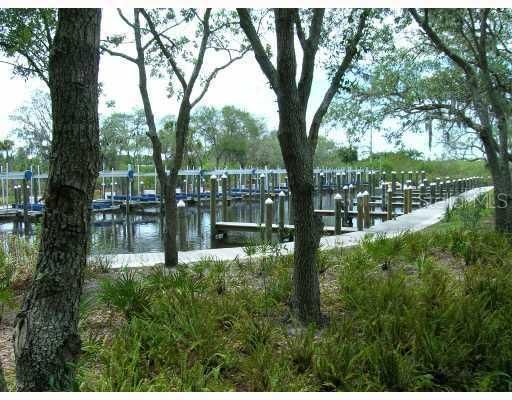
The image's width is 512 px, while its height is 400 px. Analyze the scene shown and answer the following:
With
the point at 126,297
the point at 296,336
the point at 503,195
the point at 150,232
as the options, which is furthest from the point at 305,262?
the point at 150,232

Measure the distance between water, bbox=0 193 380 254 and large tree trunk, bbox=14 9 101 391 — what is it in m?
4.96

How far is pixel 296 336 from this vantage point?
11.8 feet

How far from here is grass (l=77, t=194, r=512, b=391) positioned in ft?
9.98

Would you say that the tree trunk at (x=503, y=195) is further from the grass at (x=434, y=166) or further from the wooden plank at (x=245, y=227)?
the grass at (x=434, y=166)

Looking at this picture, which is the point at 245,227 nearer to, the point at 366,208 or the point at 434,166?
the point at 366,208

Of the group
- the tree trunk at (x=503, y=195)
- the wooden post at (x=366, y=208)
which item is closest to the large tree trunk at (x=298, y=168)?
the tree trunk at (x=503, y=195)

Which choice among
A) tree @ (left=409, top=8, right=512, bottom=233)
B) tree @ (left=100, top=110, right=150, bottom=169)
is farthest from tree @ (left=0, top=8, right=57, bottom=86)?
tree @ (left=100, top=110, right=150, bottom=169)

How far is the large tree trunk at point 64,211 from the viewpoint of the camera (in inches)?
104

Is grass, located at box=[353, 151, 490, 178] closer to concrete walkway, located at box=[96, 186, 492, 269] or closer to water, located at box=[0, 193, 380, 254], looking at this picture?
water, located at box=[0, 193, 380, 254]

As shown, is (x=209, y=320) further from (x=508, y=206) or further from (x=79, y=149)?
(x=508, y=206)

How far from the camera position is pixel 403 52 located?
1001 cm

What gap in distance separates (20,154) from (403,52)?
125 feet

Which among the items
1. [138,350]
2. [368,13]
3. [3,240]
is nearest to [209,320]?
[138,350]

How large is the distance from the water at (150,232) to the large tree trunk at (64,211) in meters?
4.96
